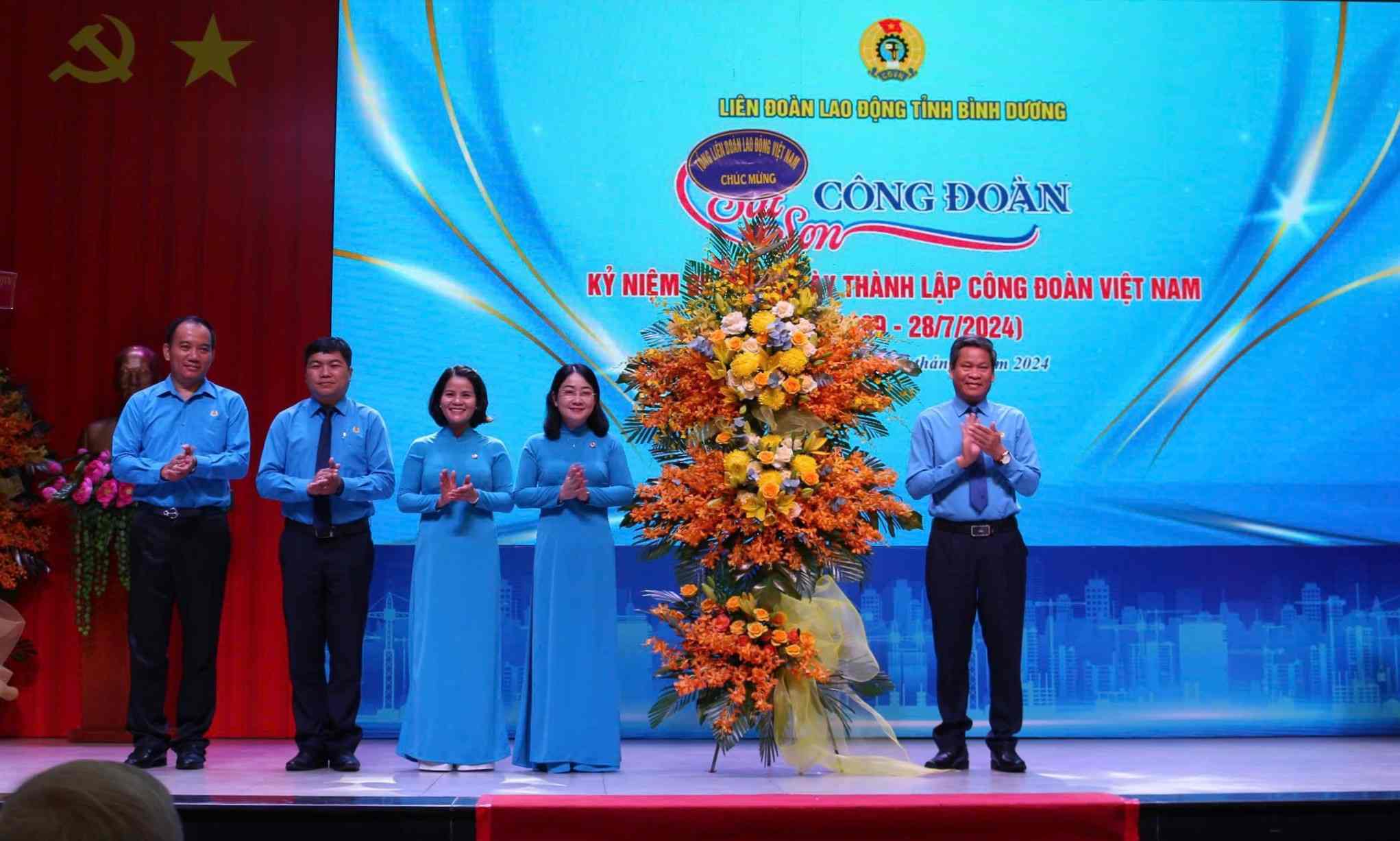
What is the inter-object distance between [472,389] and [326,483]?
2.10 feet

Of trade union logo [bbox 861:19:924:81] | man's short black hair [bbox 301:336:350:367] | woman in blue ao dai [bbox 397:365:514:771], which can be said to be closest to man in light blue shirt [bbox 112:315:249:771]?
man's short black hair [bbox 301:336:350:367]

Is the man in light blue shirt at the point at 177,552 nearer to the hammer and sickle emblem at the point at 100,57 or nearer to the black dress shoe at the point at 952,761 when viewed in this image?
the hammer and sickle emblem at the point at 100,57

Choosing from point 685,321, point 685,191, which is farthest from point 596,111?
point 685,321

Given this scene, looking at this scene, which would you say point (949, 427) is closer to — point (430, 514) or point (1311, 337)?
point (430, 514)

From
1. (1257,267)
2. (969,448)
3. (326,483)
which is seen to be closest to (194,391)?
(326,483)

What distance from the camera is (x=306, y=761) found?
4.74 metres

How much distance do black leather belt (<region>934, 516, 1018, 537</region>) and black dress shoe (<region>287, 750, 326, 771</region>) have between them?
2322mm

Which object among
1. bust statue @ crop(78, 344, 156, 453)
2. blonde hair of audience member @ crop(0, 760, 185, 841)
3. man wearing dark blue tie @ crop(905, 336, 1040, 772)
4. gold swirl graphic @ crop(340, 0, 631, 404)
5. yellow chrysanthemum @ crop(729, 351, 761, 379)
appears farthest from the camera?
gold swirl graphic @ crop(340, 0, 631, 404)

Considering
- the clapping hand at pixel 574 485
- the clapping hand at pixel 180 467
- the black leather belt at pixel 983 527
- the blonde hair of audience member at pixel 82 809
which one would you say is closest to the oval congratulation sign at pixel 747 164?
the clapping hand at pixel 574 485

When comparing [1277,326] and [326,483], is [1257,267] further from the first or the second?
[326,483]

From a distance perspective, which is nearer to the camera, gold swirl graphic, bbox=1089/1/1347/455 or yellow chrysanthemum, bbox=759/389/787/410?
yellow chrysanthemum, bbox=759/389/787/410

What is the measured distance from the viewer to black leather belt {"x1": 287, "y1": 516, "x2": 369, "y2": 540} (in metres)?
4.83

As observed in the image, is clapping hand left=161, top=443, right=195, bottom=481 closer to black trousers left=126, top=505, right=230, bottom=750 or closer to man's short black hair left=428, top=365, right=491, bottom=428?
black trousers left=126, top=505, right=230, bottom=750

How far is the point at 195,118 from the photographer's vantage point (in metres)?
6.20
